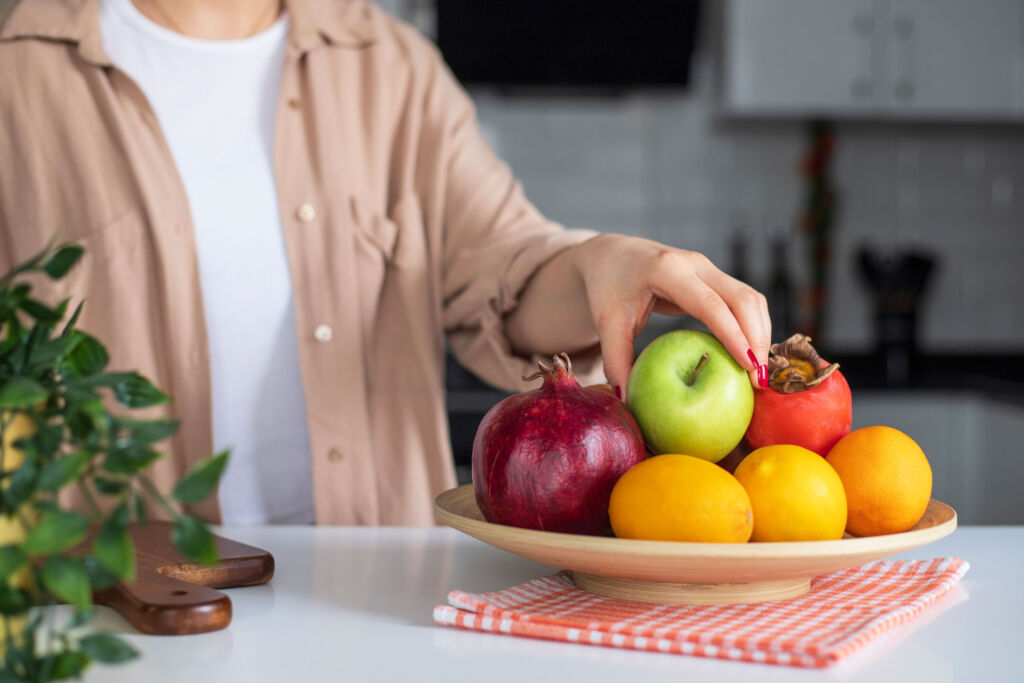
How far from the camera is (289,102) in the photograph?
4.12ft

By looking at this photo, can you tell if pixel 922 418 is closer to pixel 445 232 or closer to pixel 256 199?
pixel 445 232

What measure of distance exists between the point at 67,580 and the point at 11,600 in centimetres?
3

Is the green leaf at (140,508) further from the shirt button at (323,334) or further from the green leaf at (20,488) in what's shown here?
the shirt button at (323,334)

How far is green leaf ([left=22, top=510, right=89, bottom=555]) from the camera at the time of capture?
1.19 feet

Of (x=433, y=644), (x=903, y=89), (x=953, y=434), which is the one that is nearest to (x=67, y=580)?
(x=433, y=644)

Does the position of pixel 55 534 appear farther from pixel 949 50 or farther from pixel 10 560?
pixel 949 50

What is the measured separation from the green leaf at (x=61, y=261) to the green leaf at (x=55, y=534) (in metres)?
0.12

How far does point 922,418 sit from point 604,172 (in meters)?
1.19

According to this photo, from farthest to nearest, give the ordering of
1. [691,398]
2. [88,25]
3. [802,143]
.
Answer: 1. [802,143]
2. [88,25]
3. [691,398]

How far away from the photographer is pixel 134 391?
0.45 meters

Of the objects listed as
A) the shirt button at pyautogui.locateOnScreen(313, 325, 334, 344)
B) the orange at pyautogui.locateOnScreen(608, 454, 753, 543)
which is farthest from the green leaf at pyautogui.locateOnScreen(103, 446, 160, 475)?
the shirt button at pyautogui.locateOnScreen(313, 325, 334, 344)

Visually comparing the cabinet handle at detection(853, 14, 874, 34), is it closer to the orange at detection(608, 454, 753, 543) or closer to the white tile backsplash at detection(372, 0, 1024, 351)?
the white tile backsplash at detection(372, 0, 1024, 351)

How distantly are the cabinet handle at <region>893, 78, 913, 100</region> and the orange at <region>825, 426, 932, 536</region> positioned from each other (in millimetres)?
2523

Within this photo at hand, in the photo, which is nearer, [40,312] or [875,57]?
[40,312]
